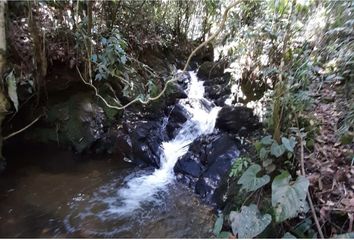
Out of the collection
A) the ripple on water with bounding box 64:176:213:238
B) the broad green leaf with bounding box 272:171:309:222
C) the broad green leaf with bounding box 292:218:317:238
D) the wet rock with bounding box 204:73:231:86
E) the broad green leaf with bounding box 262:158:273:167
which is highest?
the wet rock with bounding box 204:73:231:86

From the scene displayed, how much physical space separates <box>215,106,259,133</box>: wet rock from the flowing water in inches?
31.3

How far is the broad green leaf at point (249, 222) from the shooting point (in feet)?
7.59

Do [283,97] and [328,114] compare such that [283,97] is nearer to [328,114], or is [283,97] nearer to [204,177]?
[328,114]

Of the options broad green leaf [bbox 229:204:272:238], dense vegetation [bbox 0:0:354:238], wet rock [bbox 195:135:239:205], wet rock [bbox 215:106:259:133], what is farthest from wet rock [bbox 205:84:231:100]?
broad green leaf [bbox 229:204:272:238]

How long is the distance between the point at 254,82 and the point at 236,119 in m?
0.85

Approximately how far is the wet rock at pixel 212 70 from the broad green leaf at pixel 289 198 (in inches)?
189

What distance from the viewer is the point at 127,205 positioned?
3900 mm

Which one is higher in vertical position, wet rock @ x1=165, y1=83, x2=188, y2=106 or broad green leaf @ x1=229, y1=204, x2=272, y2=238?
wet rock @ x1=165, y1=83, x2=188, y2=106

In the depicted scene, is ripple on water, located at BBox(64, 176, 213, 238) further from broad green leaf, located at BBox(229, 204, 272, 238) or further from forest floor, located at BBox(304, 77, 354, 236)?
forest floor, located at BBox(304, 77, 354, 236)

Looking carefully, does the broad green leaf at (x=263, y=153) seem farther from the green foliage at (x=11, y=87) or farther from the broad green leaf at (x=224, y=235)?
the green foliage at (x=11, y=87)

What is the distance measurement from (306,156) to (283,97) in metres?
0.58

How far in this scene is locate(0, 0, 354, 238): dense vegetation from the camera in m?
2.42

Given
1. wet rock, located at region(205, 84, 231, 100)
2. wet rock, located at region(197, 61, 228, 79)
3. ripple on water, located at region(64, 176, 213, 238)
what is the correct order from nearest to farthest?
ripple on water, located at region(64, 176, 213, 238)
wet rock, located at region(205, 84, 231, 100)
wet rock, located at region(197, 61, 228, 79)

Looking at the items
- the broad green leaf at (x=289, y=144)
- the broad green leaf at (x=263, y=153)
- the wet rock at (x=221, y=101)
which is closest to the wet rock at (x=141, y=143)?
the wet rock at (x=221, y=101)
